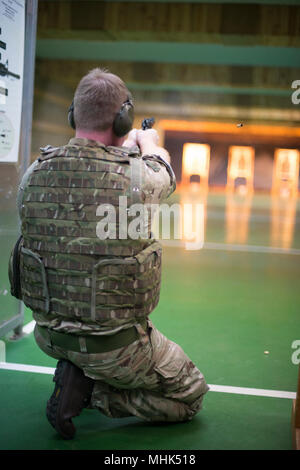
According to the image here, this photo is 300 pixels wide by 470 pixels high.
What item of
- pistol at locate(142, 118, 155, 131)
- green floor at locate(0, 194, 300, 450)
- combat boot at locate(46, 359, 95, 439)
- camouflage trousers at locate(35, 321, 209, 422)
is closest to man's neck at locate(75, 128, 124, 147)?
pistol at locate(142, 118, 155, 131)

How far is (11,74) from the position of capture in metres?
2.33

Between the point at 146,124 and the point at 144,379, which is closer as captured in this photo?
the point at 144,379

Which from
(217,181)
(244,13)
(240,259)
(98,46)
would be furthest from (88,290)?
(217,181)

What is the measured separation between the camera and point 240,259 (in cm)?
482

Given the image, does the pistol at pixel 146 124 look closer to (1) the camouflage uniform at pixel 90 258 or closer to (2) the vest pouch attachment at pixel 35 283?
(1) the camouflage uniform at pixel 90 258

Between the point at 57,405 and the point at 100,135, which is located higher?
the point at 100,135

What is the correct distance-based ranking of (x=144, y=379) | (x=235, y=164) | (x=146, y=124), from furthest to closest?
1. (x=235, y=164)
2. (x=146, y=124)
3. (x=144, y=379)

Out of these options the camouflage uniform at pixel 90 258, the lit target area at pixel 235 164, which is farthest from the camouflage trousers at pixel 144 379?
the lit target area at pixel 235 164

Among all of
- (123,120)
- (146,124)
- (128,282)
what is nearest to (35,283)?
(128,282)

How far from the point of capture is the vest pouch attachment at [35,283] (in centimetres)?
158

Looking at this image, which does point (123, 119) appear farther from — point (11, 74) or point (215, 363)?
point (215, 363)

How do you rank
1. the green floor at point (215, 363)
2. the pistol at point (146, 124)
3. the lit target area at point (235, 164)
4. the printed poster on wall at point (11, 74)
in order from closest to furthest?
the green floor at point (215, 363) → the pistol at point (146, 124) → the printed poster on wall at point (11, 74) → the lit target area at point (235, 164)

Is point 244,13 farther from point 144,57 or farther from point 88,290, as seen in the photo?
point 88,290

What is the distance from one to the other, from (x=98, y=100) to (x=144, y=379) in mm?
884
